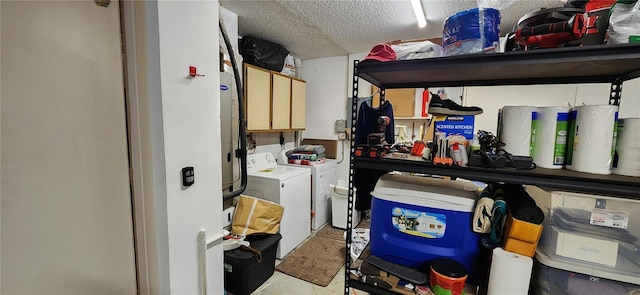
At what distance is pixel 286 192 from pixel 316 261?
752 mm

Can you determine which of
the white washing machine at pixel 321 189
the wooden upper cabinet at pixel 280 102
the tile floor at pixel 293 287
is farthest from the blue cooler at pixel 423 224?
the wooden upper cabinet at pixel 280 102

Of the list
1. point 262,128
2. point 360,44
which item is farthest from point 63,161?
point 360,44

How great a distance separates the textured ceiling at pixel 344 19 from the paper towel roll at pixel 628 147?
67.4 inches

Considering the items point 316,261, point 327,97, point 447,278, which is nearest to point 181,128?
point 447,278

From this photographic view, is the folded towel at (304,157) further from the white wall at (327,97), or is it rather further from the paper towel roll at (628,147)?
the paper towel roll at (628,147)

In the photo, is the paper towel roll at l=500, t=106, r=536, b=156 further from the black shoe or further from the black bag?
the black bag

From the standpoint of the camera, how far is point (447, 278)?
36.5 inches

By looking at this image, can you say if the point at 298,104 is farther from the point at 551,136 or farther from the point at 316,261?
the point at 551,136

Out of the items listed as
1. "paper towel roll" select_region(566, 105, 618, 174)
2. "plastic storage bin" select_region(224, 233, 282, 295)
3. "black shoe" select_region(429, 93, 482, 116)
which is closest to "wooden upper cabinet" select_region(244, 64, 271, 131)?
"plastic storage bin" select_region(224, 233, 282, 295)

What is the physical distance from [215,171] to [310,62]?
3130 mm

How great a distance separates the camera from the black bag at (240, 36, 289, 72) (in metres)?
2.87

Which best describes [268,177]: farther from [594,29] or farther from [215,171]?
[594,29]

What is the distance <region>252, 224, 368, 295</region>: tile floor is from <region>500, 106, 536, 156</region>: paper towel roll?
5.42 ft

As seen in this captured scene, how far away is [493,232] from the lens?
39.0 inches
